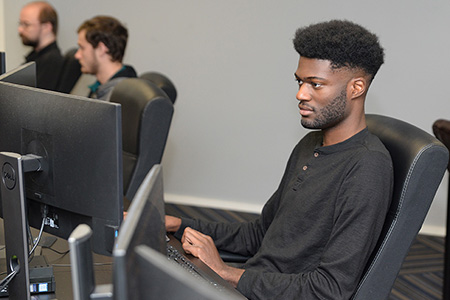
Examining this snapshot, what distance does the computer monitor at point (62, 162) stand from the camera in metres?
1.19

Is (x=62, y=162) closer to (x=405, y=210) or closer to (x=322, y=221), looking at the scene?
(x=322, y=221)

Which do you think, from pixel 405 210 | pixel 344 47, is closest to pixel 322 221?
pixel 405 210

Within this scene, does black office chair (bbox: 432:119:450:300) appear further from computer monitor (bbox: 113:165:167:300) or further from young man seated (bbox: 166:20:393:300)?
computer monitor (bbox: 113:165:167:300)

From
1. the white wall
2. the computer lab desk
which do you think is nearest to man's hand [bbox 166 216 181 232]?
the computer lab desk

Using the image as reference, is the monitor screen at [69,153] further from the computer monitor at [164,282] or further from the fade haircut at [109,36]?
the fade haircut at [109,36]

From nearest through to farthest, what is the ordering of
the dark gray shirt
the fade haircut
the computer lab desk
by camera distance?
the computer lab desk < the dark gray shirt < the fade haircut

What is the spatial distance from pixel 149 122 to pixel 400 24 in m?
1.80

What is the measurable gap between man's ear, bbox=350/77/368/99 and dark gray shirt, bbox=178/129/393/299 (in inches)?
4.1

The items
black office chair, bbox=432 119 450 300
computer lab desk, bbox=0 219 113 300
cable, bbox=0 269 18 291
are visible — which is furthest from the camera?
black office chair, bbox=432 119 450 300

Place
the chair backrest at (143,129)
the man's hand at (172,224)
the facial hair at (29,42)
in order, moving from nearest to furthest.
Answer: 1. the man's hand at (172,224)
2. the chair backrest at (143,129)
3. the facial hair at (29,42)

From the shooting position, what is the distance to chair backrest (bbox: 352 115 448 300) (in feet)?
4.95

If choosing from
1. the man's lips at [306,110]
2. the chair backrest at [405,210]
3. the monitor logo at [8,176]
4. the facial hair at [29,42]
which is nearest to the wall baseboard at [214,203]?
the facial hair at [29,42]

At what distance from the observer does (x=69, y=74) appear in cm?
402

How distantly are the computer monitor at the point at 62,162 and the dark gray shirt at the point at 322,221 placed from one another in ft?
1.76
